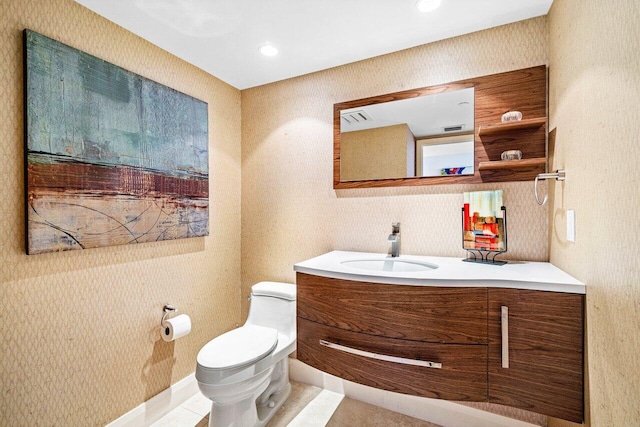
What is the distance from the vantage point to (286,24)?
1625mm

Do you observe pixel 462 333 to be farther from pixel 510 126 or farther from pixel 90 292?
pixel 90 292

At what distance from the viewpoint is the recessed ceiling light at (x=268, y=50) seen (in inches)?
71.8

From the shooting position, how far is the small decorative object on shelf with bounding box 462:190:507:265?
1.56 m

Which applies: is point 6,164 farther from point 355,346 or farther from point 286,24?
point 355,346

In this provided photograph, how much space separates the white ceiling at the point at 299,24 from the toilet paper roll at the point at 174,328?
1687 millimetres

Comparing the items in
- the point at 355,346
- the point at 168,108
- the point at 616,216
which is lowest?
the point at 355,346

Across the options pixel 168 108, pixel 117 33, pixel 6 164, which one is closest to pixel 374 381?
pixel 6 164

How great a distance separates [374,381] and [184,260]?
142cm

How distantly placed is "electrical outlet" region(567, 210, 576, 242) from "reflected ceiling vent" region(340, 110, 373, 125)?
120cm

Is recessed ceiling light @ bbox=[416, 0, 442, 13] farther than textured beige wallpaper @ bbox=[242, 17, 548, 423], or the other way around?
textured beige wallpaper @ bbox=[242, 17, 548, 423]

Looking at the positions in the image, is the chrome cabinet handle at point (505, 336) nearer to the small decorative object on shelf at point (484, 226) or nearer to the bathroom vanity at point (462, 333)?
the bathroom vanity at point (462, 333)

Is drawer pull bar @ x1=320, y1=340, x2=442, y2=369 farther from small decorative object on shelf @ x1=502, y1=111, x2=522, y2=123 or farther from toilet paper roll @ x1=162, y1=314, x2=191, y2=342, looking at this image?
small decorative object on shelf @ x1=502, y1=111, x2=522, y2=123

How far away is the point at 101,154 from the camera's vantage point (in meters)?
1.51

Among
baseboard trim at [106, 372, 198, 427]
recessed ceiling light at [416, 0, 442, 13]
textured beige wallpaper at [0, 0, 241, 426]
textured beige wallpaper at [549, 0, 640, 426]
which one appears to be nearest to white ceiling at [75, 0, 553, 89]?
recessed ceiling light at [416, 0, 442, 13]
